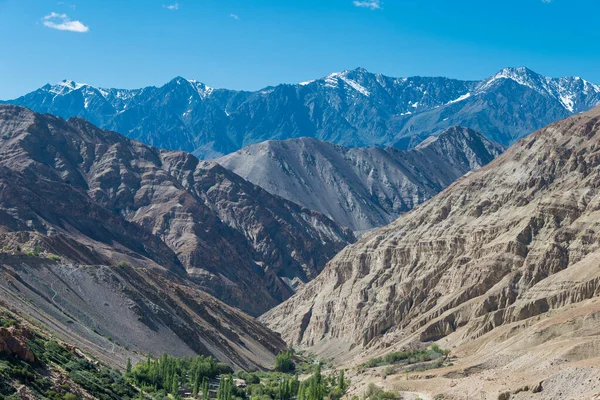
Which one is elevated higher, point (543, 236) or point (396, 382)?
point (543, 236)

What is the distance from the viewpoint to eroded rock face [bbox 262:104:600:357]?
149m

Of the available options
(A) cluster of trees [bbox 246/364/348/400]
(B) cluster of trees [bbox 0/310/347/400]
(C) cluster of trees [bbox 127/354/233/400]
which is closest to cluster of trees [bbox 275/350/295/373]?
(B) cluster of trees [bbox 0/310/347/400]

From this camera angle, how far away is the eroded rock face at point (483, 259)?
14875 centimetres

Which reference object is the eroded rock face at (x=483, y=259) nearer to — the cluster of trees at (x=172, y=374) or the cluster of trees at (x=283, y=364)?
the cluster of trees at (x=283, y=364)

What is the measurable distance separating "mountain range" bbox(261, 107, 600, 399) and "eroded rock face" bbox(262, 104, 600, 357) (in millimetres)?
258

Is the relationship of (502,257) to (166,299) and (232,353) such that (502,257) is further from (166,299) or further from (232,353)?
(166,299)

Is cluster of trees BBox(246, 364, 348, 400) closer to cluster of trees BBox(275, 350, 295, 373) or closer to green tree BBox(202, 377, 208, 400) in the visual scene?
green tree BBox(202, 377, 208, 400)

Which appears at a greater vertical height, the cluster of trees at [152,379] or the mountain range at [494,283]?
the mountain range at [494,283]

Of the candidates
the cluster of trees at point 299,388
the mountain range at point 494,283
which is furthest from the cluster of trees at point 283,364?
the cluster of trees at point 299,388

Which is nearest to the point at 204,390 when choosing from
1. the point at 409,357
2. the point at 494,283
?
the point at 409,357

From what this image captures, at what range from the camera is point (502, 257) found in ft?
518

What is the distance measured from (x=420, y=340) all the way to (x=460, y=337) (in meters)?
8.26

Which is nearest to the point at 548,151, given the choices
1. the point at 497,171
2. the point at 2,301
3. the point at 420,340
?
the point at 497,171

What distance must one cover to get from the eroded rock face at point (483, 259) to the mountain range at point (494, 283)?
0.85 ft
